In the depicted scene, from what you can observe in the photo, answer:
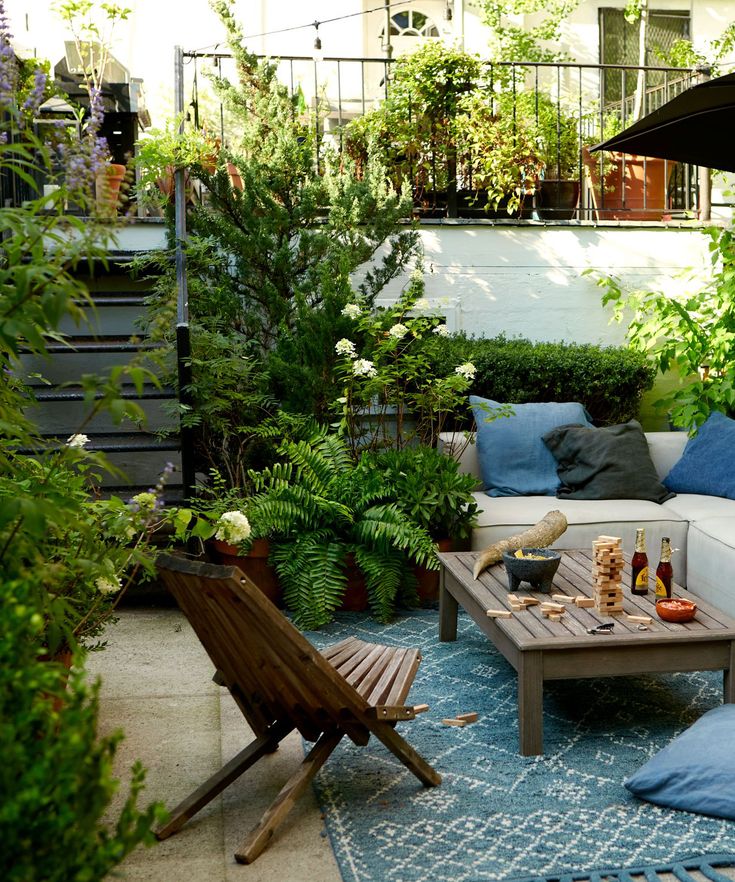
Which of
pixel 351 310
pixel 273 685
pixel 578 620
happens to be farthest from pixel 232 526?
pixel 351 310

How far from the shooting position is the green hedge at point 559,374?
6.41 meters

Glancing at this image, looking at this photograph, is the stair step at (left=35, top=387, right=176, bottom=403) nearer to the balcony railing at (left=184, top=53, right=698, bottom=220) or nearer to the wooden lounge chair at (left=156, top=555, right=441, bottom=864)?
the balcony railing at (left=184, top=53, right=698, bottom=220)

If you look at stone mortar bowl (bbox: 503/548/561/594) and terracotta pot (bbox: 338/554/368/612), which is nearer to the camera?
stone mortar bowl (bbox: 503/548/561/594)

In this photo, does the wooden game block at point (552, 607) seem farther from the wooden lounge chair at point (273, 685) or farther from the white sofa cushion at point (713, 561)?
the white sofa cushion at point (713, 561)

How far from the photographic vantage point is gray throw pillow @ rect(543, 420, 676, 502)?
557 cm

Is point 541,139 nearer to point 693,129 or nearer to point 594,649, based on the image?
point 693,129

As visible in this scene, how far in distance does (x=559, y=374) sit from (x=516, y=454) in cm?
95

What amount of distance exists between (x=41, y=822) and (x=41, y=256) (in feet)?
4.07

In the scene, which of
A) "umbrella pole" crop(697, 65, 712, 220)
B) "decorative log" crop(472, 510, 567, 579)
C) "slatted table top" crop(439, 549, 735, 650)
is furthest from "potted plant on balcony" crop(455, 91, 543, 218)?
"slatted table top" crop(439, 549, 735, 650)

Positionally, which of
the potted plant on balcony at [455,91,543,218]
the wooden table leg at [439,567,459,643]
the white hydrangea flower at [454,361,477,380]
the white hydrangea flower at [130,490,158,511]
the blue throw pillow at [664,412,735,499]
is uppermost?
the potted plant on balcony at [455,91,543,218]

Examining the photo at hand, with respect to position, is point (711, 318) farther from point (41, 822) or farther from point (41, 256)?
point (41, 822)

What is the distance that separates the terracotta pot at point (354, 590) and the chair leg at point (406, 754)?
80.0 inches

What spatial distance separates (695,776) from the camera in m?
3.11

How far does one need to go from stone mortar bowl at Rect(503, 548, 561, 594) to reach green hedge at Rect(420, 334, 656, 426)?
2284 mm
